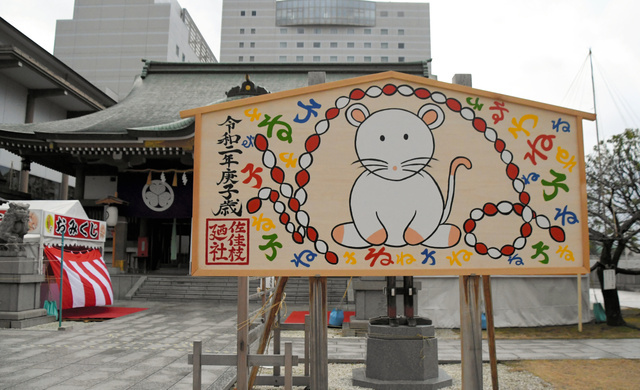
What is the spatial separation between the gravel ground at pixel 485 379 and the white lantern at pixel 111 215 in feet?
41.8

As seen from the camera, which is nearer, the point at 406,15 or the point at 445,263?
the point at 445,263

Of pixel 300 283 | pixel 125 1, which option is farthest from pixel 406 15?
pixel 300 283

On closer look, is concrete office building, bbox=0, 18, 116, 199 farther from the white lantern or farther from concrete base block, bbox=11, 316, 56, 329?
concrete base block, bbox=11, 316, 56, 329

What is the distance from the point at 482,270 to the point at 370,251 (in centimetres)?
90

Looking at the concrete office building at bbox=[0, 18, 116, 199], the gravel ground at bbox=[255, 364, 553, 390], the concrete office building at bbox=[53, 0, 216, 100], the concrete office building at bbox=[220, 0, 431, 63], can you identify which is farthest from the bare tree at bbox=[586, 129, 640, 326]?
the concrete office building at bbox=[220, 0, 431, 63]

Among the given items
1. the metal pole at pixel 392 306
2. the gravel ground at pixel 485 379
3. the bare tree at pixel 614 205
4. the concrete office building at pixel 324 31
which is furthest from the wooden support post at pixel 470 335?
the concrete office building at pixel 324 31

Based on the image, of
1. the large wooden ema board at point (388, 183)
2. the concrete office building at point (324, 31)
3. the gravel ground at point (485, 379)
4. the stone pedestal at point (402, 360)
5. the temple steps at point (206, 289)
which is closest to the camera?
the large wooden ema board at point (388, 183)

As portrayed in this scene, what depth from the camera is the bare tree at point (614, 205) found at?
35.5 feet

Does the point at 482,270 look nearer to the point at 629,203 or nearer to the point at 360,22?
the point at 629,203

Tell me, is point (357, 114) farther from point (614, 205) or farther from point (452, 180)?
point (614, 205)

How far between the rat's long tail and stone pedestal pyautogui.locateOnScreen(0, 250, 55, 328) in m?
9.99

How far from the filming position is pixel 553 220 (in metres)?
3.61

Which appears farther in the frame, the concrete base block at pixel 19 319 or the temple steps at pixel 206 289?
the temple steps at pixel 206 289

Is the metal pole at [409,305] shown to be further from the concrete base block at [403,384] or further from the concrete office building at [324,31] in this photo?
the concrete office building at [324,31]
